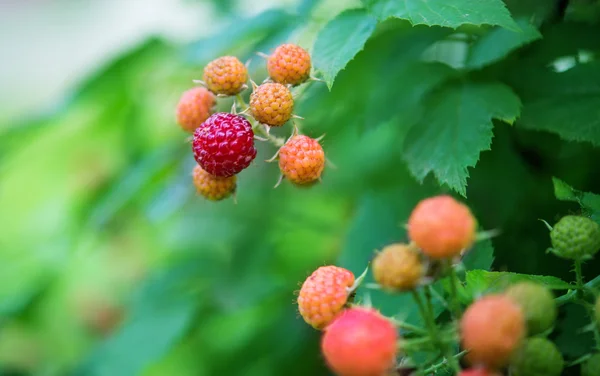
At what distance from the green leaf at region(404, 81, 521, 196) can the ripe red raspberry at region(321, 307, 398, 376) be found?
0.50m

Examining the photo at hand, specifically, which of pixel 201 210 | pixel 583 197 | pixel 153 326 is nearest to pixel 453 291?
pixel 583 197

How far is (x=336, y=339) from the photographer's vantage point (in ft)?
2.86

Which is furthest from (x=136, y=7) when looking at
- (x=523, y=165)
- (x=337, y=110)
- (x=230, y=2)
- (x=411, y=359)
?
(x=411, y=359)

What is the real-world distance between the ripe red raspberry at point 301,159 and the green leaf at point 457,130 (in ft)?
0.87

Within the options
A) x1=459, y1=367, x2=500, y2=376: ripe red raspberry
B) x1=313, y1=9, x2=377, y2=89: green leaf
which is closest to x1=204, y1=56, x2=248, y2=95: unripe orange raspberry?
x1=313, y1=9, x2=377, y2=89: green leaf

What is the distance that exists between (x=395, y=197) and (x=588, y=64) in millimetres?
592

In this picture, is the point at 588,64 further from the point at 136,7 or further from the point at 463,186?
the point at 136,7

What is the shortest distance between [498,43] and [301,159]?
0.62 m

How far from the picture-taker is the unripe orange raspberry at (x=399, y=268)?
2.98 feet

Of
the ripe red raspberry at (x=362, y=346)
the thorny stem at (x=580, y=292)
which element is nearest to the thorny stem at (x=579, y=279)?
the thorny stem at (x=580, y=292)

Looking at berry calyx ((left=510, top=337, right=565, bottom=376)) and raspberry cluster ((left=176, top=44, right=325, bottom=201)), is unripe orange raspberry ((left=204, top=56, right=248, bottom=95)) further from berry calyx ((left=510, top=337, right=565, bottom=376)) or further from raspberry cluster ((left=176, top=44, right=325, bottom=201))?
berry calyx ((left=510, top=337, right=565, bottom=376))

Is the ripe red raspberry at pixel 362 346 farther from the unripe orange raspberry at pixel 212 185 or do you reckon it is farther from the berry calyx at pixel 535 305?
the unripe orange raspberry at pixel 212 185

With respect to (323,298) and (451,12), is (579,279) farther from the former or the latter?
(451,12)

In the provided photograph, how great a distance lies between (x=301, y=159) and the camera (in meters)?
1.27
